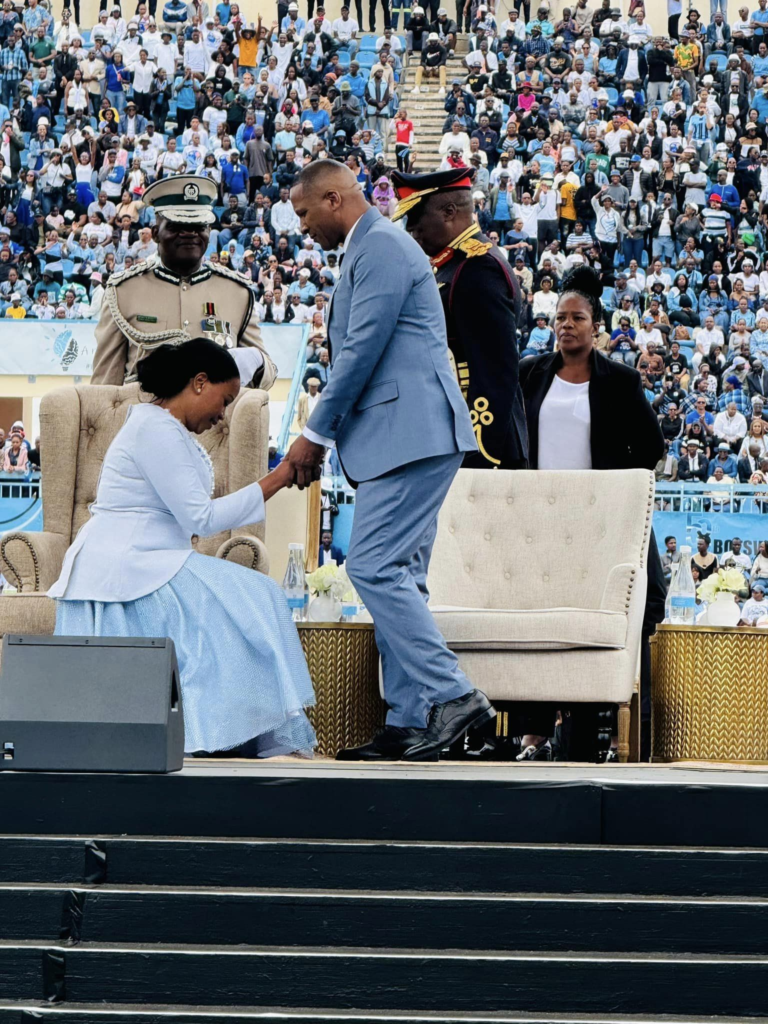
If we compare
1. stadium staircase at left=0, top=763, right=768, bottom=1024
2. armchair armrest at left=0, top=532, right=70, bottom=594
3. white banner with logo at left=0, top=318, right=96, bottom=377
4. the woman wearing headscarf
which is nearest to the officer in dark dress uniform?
armchair armrest at left=0, top=532, right=70, bottom=594

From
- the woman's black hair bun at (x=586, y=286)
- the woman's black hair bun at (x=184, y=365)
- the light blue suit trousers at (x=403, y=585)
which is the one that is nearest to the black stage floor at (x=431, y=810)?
the light blue suit trousers at (x=403, y=585)

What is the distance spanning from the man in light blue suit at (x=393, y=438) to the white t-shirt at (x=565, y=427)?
51.0 inches

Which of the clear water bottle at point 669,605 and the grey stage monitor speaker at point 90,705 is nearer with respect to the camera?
the grey stage monitor speaker at point 90,705

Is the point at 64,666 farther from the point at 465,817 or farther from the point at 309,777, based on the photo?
the point at 465,817

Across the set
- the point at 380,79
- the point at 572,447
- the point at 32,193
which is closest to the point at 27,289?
the point at 32,193

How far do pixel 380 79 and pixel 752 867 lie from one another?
68.6 feet

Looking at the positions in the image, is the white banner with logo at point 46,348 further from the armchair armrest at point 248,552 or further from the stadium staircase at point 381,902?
the stadium staircase at point 381,902

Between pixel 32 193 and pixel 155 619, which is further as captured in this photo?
pixel 32 193

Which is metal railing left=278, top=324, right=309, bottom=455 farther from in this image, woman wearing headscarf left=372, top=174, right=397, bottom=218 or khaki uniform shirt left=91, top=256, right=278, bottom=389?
khaki uniform shirt left=91, top=256, right=278, bottom=389

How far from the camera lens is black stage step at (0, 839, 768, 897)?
103 inches

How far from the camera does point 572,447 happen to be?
524 centimetres

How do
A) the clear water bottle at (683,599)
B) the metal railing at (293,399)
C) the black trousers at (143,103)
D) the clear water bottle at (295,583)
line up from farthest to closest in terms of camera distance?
the black trousers at (143,103), the metal railing at (293,399), the clear water bottle at (683,599), the clear water bottle at (295,583)

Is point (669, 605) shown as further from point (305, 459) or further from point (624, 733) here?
point (305, 459)

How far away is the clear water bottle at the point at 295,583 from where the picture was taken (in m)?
5.12
